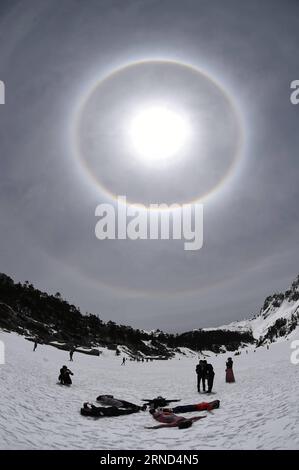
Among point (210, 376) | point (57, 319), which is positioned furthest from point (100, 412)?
point (57, 319)

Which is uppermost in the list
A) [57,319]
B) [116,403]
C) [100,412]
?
[57,319]

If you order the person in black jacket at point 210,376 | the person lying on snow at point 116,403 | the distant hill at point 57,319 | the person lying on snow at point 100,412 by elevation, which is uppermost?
the distant hill at point 57,319

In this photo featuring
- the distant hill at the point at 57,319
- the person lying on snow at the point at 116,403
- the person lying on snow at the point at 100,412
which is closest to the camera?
the person lying on snow at the point at 100,412

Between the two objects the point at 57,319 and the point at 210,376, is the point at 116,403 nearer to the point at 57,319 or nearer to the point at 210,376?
the point at 210,376

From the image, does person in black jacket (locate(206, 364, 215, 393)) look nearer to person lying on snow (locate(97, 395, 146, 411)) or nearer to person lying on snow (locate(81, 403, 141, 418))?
person lying on snow (locate(97, 395, 146, 411))

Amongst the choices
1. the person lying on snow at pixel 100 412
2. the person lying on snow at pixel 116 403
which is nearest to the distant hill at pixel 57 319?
the person lying on snow at pixel 116 403

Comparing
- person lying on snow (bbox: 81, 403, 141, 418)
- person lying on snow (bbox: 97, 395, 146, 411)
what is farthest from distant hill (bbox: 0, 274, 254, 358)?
person lying on snow (bbox: 81, 403, 141, 418)

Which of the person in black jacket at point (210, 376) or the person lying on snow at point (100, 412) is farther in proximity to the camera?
the person in black jacket at point (210, 376)

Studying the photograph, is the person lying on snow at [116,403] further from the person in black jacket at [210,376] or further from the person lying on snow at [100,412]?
the person in black jacket at [210,376]

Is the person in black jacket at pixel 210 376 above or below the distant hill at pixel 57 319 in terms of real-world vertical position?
below

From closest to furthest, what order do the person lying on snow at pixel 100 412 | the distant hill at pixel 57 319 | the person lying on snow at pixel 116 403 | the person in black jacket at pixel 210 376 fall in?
the person lying on snow at pixel 100 412
the person lying on snow at pixel 116 403
the person in black jacket at pixel 210 376
the distant hill at pixel 57 319

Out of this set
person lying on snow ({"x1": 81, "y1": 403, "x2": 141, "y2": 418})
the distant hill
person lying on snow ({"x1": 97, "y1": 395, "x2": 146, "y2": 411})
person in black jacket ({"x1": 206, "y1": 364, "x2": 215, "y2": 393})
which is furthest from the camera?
the distant hill
